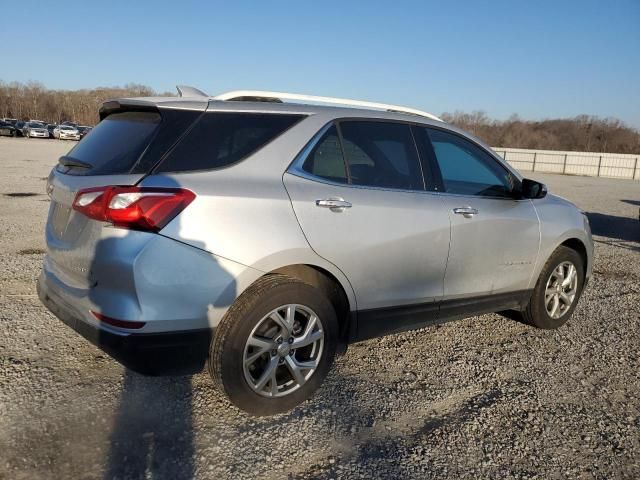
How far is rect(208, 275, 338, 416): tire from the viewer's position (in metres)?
2.72

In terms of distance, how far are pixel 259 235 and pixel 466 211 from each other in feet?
5.55

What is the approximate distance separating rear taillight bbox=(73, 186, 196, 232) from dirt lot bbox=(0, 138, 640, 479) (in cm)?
116

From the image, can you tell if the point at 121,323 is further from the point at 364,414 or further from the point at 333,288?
the point at 364,414

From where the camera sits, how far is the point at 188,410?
2.98 m

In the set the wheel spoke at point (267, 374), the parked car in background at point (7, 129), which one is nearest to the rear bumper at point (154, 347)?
the wheel spoke at point (267, 374)

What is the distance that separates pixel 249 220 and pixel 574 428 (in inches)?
88.9

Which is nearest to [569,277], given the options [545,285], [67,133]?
[545,285]

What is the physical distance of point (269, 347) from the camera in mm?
2873

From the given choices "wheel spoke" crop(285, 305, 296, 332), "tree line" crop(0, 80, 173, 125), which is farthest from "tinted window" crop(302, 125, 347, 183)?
"tree line" crop(0, 80, 173, 125)

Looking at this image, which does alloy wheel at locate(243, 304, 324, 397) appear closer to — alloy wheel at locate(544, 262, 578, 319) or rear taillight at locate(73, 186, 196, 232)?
rear taillight at locate(73, 186, 196, 232)

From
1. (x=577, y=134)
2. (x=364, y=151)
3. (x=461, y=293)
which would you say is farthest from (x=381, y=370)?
(x=577, y=134)

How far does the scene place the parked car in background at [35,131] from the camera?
168ft

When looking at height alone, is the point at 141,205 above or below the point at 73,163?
below

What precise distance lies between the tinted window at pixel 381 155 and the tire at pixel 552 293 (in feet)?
5.61
